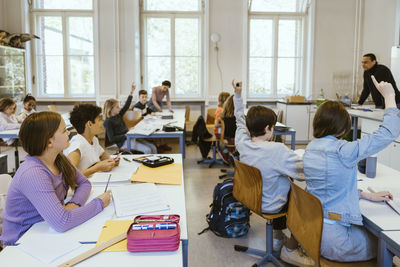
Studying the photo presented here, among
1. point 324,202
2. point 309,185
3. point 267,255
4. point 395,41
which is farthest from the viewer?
point 395,41

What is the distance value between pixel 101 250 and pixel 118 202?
468mm

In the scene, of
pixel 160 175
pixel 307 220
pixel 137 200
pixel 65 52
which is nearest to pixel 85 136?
pixel 160 175

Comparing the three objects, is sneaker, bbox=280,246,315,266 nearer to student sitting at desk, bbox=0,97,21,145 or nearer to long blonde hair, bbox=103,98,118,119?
long blonde hair, bbox=103,98,118,119

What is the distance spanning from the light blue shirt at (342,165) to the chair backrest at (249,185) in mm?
468

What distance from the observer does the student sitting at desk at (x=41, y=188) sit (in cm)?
157

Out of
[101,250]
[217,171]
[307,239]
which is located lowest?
[217,171]

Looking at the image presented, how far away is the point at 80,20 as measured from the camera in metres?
7.98

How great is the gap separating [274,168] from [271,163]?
0.13 ft

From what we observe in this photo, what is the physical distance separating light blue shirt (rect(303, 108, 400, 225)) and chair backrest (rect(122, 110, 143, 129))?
420cm

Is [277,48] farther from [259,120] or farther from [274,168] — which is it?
[274,168]

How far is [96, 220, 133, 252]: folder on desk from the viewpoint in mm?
1410

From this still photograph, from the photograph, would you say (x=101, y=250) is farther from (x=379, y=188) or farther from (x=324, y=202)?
(x=379, y=188)

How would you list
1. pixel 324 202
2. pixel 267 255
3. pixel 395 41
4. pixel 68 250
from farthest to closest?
pixel 395 41, pixel 267 255, pixel 324 202, pixel 68 250

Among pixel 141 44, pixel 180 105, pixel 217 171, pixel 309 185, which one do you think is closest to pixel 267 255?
pixel 309 185
